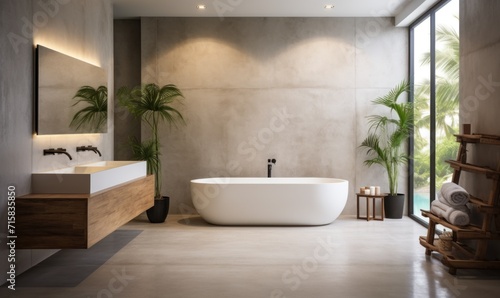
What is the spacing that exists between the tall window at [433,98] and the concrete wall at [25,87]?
3970 millimetres

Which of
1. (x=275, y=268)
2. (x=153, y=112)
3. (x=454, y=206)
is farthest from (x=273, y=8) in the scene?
(x=275, y=268)

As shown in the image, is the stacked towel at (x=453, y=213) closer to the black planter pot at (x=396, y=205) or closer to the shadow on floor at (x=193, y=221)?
the black planter pot at (x=396, y=205)

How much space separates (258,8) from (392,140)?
2.50 meters

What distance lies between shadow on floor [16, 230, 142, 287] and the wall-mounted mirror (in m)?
1.16

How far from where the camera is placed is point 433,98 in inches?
248

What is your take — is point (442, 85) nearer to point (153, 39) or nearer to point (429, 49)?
point (429, 49)

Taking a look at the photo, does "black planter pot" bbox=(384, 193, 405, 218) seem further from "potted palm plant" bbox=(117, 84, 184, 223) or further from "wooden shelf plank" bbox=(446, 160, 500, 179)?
"potted palm plant" bbox=(117, 84, 184, 223)

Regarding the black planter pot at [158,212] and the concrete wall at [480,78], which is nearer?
the concrete wall at [480,78]

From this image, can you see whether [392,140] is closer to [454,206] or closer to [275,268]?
[454,206]

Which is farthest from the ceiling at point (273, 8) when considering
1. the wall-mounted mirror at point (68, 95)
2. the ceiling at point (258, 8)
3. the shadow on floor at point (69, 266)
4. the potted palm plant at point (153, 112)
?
the shadow on floor at point (69, 266)

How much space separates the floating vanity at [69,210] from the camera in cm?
392

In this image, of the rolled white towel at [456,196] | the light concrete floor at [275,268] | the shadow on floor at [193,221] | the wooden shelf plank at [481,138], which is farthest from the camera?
the shadow on floor at [193,221]

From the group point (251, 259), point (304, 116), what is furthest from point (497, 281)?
point (304, 116)

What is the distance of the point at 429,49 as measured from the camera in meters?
6.60
